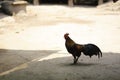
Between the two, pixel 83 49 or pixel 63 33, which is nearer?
pixel 83 49

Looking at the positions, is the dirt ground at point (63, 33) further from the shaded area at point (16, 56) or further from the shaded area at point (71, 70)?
the shaded area at point (16, 56)

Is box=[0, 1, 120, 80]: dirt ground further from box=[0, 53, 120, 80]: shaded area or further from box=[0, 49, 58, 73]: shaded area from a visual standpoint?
box=[0, 49, 58, 73]: shaded area

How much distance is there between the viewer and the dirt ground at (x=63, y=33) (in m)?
7.48

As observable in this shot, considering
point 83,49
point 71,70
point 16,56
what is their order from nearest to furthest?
point 71,70
point 83,49
point 16,56

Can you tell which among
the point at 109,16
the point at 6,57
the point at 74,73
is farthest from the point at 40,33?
the point at 74,73

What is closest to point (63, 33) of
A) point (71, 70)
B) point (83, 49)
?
point (83, 49)

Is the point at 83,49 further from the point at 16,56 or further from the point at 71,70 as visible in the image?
the point at 16,56

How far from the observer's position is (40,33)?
44.9 feet

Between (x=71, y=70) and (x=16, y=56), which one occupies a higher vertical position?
(x=71, y=70)

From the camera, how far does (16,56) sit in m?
9.86

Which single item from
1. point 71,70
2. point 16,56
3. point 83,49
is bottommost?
point 16,56

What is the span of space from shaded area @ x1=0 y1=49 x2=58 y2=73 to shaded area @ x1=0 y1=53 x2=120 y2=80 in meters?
0.72

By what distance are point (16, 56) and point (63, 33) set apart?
3996mm

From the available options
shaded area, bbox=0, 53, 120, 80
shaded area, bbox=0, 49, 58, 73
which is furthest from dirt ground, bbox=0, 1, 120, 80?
shaded area, bbox=0, 49, 58, 73
